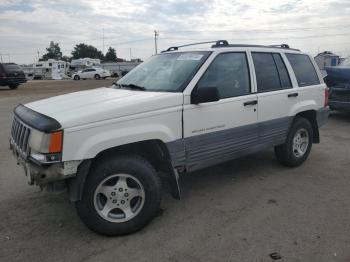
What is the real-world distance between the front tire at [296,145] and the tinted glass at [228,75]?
1.31m

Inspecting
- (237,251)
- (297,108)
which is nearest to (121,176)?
(237,251)

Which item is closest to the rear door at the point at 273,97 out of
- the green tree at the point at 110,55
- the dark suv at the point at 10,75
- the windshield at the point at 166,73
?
the windshield at the point at 166,73

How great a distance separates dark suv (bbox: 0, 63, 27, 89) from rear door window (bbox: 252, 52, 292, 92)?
21672 mm

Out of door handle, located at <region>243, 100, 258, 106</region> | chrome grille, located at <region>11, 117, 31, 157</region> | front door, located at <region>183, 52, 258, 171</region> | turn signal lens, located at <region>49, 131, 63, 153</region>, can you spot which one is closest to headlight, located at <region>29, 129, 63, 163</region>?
turn signal lens, located at <region>49, 131, 63, 153</region>

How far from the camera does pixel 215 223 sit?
3.88m

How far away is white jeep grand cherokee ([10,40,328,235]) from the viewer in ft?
11.0

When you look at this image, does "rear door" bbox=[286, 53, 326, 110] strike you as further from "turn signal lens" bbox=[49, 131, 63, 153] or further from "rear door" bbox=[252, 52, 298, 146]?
"turn signal lens" bbox=[49, 131, 63, 153]

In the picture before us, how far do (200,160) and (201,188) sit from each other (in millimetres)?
800

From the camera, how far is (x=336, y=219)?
3926 mm

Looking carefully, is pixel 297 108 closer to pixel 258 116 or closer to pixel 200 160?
pixel 258 116

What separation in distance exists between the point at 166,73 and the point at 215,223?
6.15 ft

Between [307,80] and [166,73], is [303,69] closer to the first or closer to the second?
[307,80]

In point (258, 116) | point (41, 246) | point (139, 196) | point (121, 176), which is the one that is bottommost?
point (41, 246)

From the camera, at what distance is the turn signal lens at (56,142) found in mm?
3193
